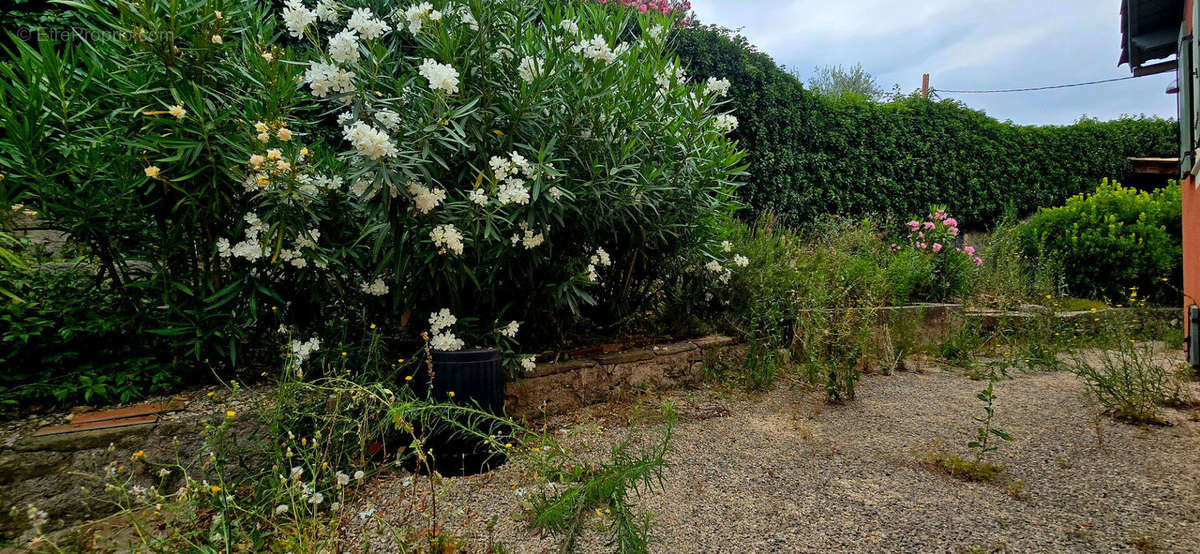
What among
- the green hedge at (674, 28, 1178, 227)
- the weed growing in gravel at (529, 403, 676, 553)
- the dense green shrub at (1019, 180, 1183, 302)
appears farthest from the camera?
the green hedge at (674, 28, 1178, 227)

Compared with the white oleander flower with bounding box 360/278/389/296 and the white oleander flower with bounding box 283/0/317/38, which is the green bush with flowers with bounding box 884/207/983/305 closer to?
the white oleander flower with bounding box 360/278/389/296

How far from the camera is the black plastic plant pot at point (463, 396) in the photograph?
2.17 meters

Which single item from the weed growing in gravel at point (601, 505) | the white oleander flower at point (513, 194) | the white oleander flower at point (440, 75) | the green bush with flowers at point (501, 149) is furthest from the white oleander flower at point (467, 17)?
the weed growing in gravel at point (601, 505)

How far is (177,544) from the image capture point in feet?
4.69

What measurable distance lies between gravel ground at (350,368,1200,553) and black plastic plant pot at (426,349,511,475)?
0.09 meters

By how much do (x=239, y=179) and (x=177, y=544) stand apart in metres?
1.27

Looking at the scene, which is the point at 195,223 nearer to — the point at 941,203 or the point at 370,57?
the point at 370,57

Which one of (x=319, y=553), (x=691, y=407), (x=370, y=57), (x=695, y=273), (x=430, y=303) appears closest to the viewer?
(x=319, y=553)

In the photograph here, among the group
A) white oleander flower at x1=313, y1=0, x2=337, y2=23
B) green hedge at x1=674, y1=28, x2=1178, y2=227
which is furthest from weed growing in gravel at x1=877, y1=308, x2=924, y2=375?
white oleander flower at x1=313, y1=0, x2=337, y2=23

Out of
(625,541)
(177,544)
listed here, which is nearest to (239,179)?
(177,544)

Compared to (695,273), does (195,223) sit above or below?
above

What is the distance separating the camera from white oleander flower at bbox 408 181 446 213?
2.09m

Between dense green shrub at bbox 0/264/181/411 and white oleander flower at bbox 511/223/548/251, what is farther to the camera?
white oleander flower at bbox 511/223/548/251

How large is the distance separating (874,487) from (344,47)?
8.68 feet
